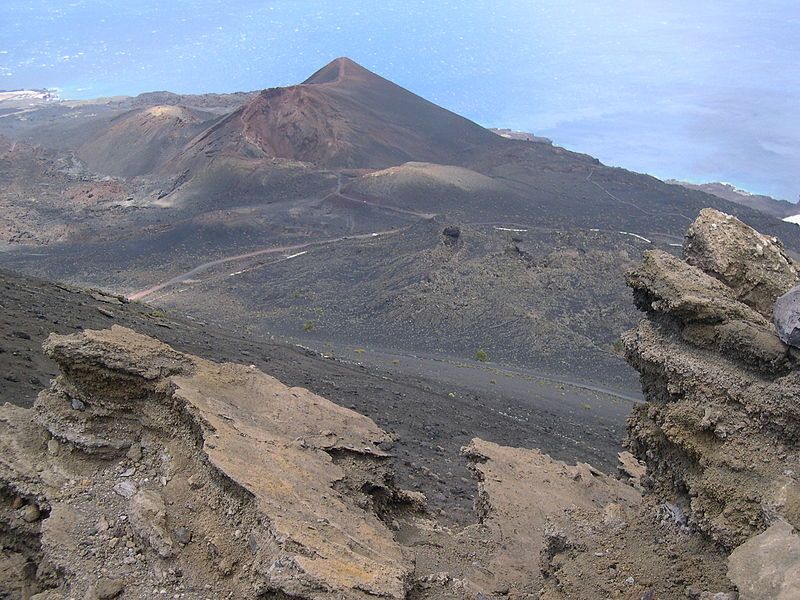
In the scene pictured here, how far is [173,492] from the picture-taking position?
22.9 ft

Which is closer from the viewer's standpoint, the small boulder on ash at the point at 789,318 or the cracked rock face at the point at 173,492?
the cracked rock face at the point at 173,492

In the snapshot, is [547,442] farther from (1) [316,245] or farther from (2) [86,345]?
(1) [316,245]

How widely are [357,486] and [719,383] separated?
4.15 m

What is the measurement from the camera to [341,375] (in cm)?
1947

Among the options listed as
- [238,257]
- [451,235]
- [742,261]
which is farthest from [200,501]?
[238,257]

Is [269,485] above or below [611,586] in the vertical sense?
above

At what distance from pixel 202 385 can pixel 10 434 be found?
2.01 meters

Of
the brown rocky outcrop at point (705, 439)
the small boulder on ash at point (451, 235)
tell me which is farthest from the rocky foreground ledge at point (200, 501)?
the small boulder on ash at point (451, 235)

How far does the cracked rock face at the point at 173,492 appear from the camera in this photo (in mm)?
6141

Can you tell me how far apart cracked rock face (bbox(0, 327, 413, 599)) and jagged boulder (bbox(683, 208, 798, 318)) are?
4849mm

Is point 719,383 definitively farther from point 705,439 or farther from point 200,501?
point 200,501

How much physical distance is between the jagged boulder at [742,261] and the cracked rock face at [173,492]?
485cm

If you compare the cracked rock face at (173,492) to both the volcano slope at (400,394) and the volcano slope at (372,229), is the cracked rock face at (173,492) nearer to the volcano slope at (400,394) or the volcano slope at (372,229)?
the volcano slope at (400,394)

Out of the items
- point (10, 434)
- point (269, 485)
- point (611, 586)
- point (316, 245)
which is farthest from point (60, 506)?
point (316, 245)
